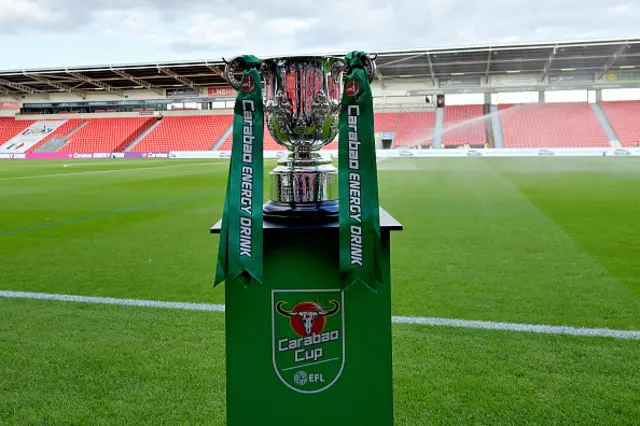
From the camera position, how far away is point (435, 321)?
3279 mm

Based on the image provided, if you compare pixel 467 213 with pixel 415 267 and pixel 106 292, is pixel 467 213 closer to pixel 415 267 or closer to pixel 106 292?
pixel 415 267

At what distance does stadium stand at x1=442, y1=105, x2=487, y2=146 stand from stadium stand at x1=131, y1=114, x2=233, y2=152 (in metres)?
13.4

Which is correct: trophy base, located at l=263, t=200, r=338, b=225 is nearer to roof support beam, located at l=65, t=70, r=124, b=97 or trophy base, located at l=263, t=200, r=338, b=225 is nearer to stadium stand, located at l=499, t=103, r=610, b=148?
stadium stand, located at l=499, t=103, r=610, b=148

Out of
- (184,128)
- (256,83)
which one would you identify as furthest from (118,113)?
(256,83)

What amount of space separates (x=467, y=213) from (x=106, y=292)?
534cm

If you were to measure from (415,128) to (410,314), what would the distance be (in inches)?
1267

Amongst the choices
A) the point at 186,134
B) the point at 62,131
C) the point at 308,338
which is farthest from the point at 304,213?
the point at 62,131

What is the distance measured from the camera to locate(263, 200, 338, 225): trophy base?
1.66 meters

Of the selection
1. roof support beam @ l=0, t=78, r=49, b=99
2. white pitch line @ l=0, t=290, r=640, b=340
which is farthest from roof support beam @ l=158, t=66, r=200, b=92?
white pitch line @ l=0, t=290, r=640, b=340

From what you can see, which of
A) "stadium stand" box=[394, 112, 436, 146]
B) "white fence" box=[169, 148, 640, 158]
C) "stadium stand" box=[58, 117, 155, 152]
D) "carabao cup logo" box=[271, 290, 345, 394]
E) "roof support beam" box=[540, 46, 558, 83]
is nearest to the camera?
"carabao cup logo" box=[271, 290, 345, 394]

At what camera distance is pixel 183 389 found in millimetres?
2420

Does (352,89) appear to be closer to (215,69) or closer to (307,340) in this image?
(307,340)

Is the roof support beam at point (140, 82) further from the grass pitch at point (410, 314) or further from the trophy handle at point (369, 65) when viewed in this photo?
the trophy handle at point (369, 65)

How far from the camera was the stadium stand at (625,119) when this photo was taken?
3062cm
